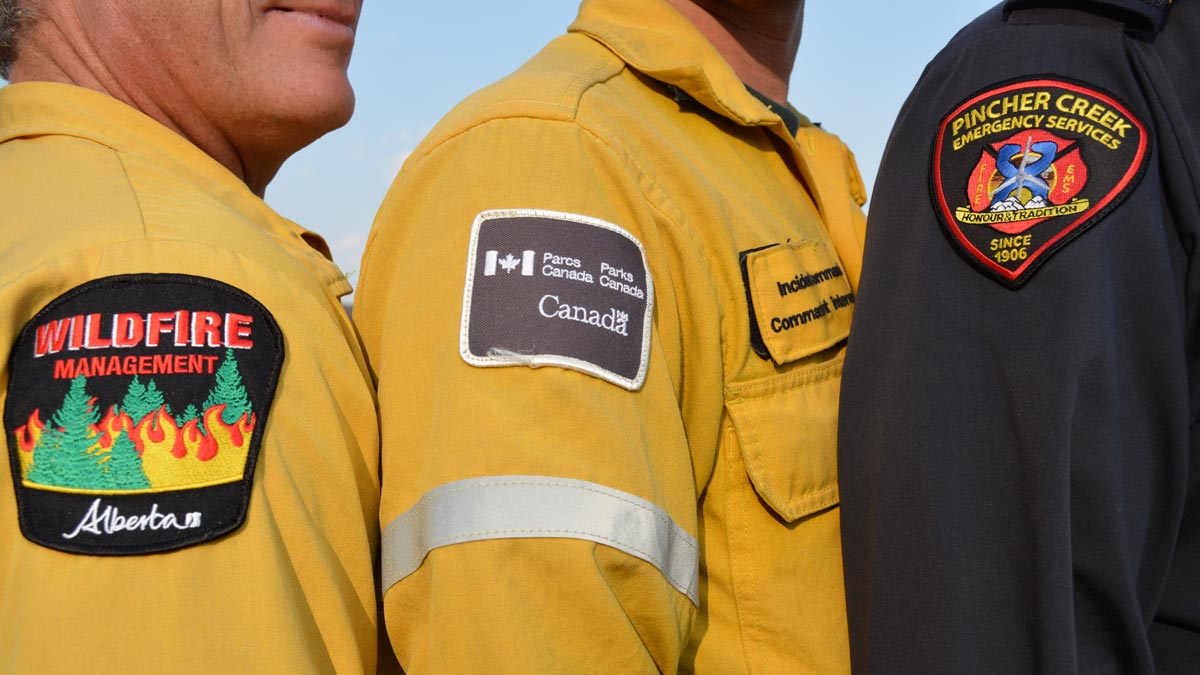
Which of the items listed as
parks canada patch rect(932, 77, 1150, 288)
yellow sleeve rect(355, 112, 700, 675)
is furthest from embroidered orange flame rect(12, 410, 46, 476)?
Result: parks canada patch rect(932, 77, 1150, 288)

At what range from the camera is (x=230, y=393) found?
1210mm

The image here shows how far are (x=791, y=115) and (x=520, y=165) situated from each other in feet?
2.80

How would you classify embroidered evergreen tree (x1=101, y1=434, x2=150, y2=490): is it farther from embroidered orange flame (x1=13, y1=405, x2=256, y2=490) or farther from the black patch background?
the black patch background

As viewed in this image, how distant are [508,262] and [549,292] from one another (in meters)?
0.06

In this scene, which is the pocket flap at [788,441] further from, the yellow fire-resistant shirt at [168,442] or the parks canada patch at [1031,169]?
the yellow fire-resistant shirt at [168,442]

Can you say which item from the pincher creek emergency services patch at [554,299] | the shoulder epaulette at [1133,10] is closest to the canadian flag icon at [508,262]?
the pincher creek emergency services patch at [554,299]

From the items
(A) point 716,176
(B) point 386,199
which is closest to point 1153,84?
(A) point 716,176

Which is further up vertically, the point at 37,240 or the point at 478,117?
the point at 478,117

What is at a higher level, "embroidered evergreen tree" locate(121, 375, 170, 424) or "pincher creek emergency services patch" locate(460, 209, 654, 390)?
"pincher creek emergency services patch" locate(460, 209, 654, 390)

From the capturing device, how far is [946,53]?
1453 millimetres

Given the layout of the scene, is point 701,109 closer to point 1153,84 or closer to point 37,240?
point 1153,84

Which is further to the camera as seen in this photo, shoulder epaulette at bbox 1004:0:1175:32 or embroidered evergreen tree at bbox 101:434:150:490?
shoulder epaulette at bbox 1004:0:1175:32

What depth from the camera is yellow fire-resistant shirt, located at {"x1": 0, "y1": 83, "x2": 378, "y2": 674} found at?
1101 mm

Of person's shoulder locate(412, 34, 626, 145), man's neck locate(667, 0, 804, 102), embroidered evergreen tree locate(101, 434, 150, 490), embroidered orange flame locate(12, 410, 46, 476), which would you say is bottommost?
embroidered evergreen tree locate(101, 434, 150, 490)
